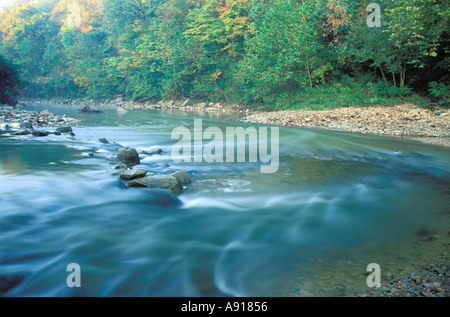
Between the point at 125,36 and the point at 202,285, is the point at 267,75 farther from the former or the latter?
the point at 125,36

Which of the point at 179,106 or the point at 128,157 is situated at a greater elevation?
the point at 179,106

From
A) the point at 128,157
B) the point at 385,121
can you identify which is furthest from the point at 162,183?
the point at 385,121

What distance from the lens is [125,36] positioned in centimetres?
4016

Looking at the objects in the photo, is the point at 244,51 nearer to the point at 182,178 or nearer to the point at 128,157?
the point at 128,157

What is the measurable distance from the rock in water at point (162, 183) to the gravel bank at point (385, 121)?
8.72 meters

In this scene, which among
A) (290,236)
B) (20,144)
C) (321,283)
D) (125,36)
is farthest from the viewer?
(125,36)

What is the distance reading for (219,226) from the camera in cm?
381

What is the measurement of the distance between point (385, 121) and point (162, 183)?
11302 mm

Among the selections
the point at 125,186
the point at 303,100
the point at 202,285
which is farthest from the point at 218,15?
the point at 202,285

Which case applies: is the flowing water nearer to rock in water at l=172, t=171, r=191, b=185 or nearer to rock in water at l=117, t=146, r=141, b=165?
rock in water at l=172, t=171, r=191, b=185

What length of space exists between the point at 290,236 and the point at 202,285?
→ 54.1 inches

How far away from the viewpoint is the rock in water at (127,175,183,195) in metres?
4.88

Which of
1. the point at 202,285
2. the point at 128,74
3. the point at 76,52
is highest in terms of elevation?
the point at 76,52

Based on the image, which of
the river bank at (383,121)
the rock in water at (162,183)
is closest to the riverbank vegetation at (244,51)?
the river bank at (383,121)
